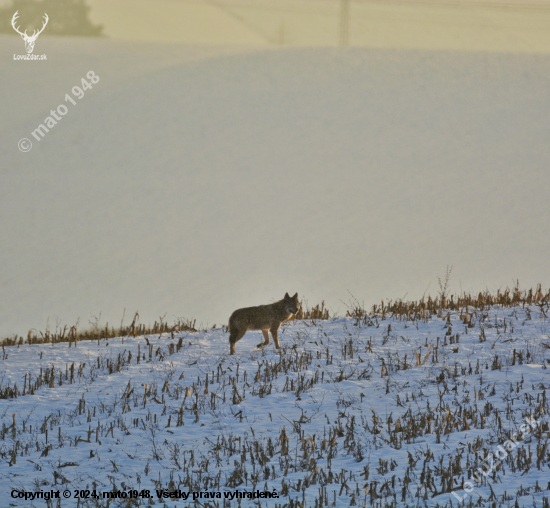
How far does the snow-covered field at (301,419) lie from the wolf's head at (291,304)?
31.4 inches

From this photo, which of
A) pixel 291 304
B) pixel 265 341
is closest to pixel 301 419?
pixel 291 304

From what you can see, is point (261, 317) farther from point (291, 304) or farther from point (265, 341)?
point (265, 341)

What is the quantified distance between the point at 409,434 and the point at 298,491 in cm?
196

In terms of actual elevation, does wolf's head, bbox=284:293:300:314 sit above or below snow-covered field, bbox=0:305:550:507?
above

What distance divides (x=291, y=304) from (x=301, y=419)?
16.0 feet

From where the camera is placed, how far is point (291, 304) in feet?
39.9

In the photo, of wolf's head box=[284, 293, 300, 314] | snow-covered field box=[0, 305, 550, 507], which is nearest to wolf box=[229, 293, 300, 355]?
wolf's head box=[284, 293, 300, 314]

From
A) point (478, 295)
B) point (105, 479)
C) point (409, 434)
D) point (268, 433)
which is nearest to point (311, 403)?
point (268, 433)

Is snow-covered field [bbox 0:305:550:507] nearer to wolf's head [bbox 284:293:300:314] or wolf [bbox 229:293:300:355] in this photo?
wolf [bbox 229:293:300:355]

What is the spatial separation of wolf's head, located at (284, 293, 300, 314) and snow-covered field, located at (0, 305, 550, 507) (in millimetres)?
799

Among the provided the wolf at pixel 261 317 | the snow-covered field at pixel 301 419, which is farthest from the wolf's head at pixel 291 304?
the snow-covered field at pixel 301 419

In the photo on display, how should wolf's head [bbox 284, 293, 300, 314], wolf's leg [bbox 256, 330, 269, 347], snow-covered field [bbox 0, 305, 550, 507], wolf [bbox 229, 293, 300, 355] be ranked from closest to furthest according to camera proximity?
1. snow-covered field [bbox 0, 305, 550, 507]
2. wolf [bbox 229, 293, 300, 355]
3. wolf's head [bbox 284, 293, 300, 314]
4. wolf's leg [bbox 256, 330, 269, 347]

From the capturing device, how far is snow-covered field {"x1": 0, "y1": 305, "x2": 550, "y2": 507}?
213 inches

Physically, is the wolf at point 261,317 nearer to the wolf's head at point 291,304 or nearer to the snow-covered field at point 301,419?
the wolf's head at point 291,304
